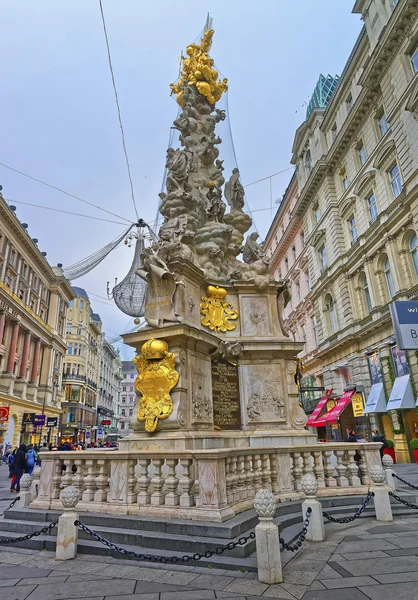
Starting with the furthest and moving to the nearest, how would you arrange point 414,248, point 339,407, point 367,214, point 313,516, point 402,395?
point 339,407 → point 367,214 → point 414,248 → point 402,395 → point 313,516

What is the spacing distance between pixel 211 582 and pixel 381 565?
2.09m

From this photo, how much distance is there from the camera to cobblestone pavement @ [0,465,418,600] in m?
4.07

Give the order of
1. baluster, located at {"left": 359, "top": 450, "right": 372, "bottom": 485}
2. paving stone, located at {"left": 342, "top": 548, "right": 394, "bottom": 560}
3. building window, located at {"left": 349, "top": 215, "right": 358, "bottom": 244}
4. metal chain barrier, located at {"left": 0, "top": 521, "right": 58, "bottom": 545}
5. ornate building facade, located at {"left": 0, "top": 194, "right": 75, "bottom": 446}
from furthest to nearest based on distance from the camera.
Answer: ornate building facade, located at {"left": 0, "top": 194, "right": 75, "bottom": 446} → building window, located at {"left": 349, "top": 215, "right": 358, "bottom": 244} → baluster, located at {"left": 359, "top": 450, "right": 372, "bottom": 485} → metal chain barrier, located at {"left": 0, "top": 521, "right": 58, "bottom": 545} → paving stone, located at {"left": 342, "top": 548, "right": 394, "bottom": 560}

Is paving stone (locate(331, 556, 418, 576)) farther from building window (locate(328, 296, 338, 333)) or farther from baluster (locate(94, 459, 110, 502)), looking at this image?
building window (locate(328, 296, 338, 333))

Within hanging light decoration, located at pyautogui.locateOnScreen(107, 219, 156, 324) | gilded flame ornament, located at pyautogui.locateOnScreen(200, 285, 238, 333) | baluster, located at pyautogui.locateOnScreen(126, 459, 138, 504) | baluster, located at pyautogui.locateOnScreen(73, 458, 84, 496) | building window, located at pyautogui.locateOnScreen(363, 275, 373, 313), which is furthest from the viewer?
building window, located at pyautogui.locateOnScreen(363, 275, 373, 313)

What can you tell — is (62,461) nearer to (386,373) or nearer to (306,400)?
(386,373)

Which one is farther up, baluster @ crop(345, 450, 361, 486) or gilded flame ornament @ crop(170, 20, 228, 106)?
gilded flame ornament @ crop(170, 20, 228, 106)

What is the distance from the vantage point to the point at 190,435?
25.5ft

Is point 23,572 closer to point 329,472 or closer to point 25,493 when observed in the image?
point 25,493

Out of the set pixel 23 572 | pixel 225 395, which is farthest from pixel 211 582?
pixel 225 395

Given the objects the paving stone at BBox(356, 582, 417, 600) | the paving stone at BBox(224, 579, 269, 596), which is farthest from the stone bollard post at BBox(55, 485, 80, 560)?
the paving stone at BBox(356, 582, 417, 600)

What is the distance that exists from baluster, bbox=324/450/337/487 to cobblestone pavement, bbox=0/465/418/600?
2068 mm

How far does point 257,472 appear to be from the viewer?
7.09m

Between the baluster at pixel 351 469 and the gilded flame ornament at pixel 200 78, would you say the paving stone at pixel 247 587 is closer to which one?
the baluster at pixel 351 469
